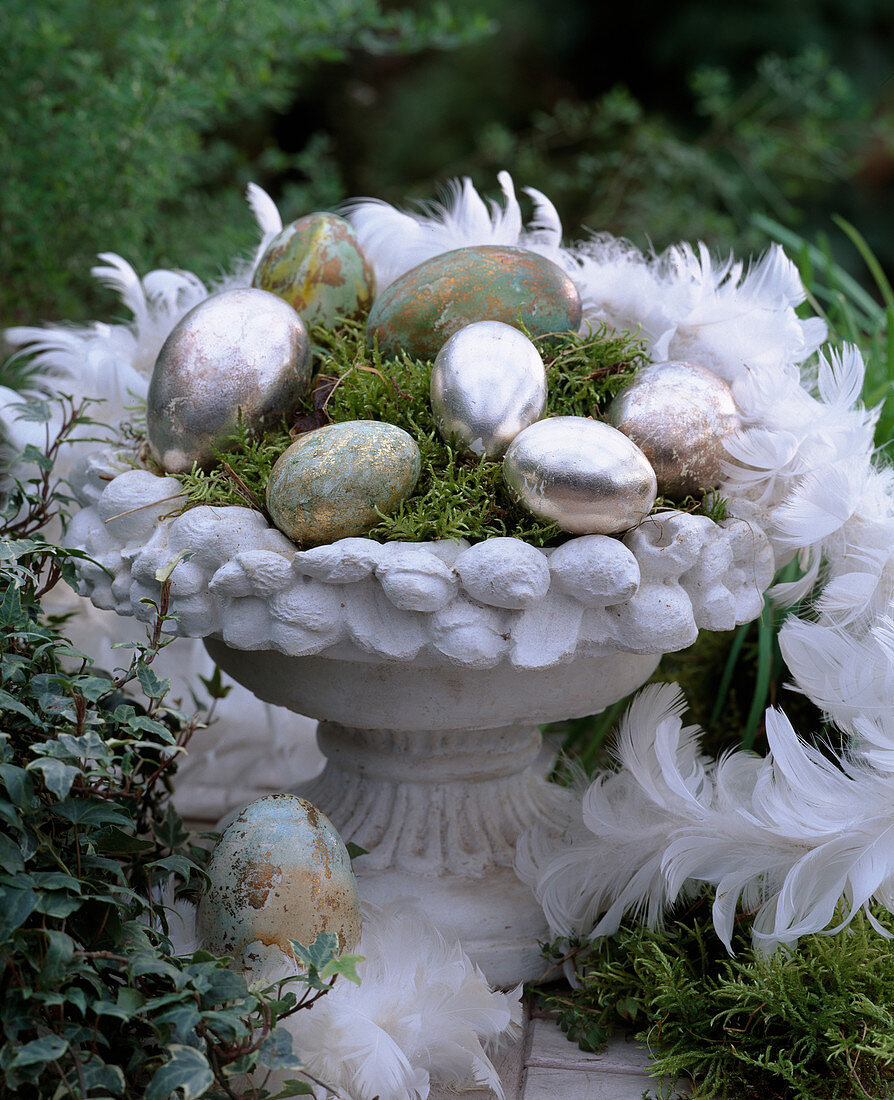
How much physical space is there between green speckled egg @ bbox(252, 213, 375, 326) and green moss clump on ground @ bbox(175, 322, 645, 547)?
6 centimetres

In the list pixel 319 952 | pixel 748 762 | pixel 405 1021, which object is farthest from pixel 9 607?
pixel 748 762

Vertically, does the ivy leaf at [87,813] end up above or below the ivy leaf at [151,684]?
below

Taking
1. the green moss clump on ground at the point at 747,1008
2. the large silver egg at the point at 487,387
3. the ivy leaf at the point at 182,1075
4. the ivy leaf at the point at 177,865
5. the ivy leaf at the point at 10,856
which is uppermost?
the large silver egg at the point at 487,387

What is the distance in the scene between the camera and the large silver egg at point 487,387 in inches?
48.9

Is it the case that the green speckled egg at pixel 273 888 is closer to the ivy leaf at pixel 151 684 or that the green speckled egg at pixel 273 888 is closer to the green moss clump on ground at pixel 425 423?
the ivy leaf at pixel 151 684

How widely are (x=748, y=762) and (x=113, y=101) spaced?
1.64 m

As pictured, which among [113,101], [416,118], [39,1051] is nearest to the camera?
[39,1051]

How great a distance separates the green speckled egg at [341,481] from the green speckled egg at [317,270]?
1.37ft

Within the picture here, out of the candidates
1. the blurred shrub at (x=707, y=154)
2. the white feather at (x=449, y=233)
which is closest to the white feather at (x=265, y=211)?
the white feather at (x=449, y=233)

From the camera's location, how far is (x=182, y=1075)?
0.89 meters

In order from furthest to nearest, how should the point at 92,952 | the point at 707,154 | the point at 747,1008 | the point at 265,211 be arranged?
1. the point at 707,154
2. the point at 265,211
3. the point at 747,1008
4. the point at 92,952

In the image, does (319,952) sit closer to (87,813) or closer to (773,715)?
(87,813)

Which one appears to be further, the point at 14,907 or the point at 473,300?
the point at 473,300

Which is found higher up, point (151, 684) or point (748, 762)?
point (151, 684)
